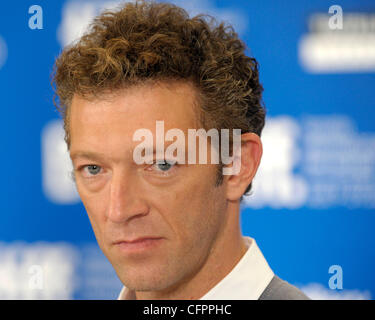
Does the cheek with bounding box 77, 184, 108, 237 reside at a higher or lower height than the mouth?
higher

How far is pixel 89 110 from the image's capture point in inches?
58.9

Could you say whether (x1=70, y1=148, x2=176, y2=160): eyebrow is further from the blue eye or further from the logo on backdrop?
the logo on backdrop

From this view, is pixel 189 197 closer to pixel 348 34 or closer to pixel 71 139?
pixel 71 139

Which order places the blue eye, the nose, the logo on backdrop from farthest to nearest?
the logo on backdrop < the blue eye < the nose

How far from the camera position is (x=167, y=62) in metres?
1.47

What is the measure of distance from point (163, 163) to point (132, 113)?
16 centimetres

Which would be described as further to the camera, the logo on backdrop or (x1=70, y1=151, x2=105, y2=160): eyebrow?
the logo on backdrop

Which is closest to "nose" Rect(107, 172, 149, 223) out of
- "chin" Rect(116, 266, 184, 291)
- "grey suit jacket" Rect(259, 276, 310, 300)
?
"chin" Rect(116, 266, 184, 291)

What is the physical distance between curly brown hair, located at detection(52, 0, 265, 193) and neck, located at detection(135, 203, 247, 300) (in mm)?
308

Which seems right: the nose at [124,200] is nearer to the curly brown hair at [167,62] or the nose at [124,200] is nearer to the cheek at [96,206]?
the cheek at [96,206]

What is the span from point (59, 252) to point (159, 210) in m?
1.40

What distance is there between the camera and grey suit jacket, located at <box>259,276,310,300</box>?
1.54 m

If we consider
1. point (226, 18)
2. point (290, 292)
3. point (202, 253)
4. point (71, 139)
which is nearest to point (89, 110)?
point (71, 139)

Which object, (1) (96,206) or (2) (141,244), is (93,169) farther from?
(2) (141,244)
